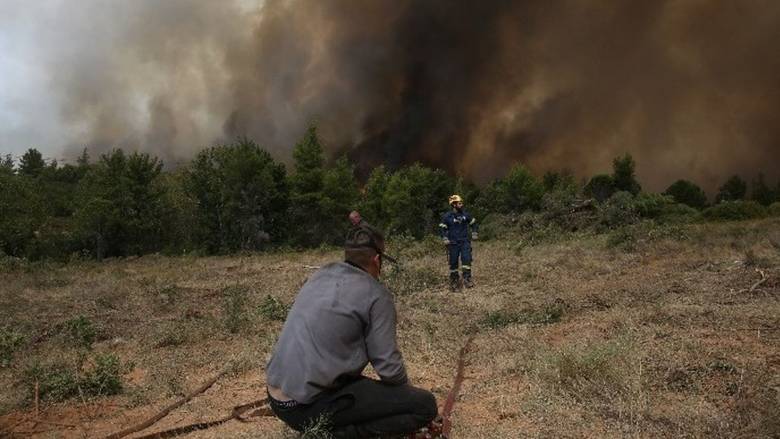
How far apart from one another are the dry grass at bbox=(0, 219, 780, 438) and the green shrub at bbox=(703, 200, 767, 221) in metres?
15.9

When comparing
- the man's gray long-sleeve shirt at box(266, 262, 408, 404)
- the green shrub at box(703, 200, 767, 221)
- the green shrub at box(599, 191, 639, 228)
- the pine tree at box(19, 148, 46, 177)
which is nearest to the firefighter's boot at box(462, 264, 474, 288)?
the man's gray long-sleeve shirt at box(266, 262, 408, 404)

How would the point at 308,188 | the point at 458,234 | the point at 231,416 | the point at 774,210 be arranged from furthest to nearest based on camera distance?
1. the point at 308,188
2. the point at 774,210
3. the point at 458,234
4. the point at 231,416

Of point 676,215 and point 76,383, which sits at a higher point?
point 676,215

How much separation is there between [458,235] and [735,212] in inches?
949

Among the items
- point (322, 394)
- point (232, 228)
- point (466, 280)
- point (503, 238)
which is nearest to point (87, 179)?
point (232, 228)

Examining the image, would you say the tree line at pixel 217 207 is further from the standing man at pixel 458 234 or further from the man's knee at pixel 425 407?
the man's knee at pixel 425 407

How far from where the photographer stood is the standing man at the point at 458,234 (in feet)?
45.6

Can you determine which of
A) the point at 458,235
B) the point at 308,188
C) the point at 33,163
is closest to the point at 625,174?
the point at 308,188

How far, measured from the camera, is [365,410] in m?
4.17

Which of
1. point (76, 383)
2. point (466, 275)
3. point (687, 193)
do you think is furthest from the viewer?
point (687, 193)

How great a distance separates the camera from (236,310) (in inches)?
413

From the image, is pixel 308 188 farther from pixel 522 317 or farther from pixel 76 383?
pixel 76 383

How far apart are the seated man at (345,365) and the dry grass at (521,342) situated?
0.82m

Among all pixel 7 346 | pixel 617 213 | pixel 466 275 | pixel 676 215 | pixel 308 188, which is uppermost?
pixel 308 188
